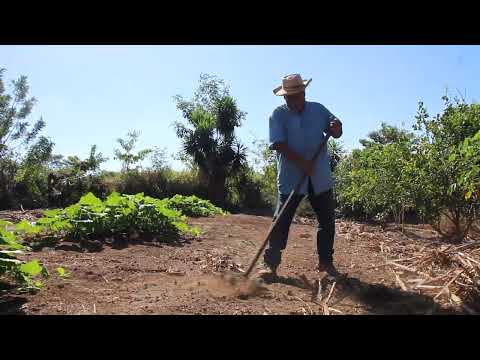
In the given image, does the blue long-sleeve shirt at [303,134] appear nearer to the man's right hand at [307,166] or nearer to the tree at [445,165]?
the man's right hand at [307,166]

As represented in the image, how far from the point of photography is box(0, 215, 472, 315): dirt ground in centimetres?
315

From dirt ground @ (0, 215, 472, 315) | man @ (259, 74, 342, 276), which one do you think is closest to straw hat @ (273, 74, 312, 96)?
man @ (259, 74, 342, 276)

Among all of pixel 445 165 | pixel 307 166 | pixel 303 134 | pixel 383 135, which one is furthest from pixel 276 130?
pixel 383 135

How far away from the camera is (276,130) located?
14.5ft

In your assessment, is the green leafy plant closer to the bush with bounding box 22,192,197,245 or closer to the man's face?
the bush with bounding box 22,192,197,245

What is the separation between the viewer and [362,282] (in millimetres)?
4117

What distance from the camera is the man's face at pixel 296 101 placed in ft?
14.4

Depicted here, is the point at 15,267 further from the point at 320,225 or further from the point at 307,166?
the point at 320,225

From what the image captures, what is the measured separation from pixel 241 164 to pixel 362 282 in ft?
45.2

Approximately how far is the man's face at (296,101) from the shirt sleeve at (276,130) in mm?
177

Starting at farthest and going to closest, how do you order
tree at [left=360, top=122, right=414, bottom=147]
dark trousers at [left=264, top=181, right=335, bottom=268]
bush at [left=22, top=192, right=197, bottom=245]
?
1. tree at [left=360, top=122, right=414, bottom=147]
2. bush at [left=22, top=192, right=197, bottom=245]
3. dark trousers at [left=264, top=181, right=335, bottom=268]

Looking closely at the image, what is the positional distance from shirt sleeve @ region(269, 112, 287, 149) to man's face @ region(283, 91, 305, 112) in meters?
0.18

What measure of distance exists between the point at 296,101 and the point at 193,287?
2081 mm
